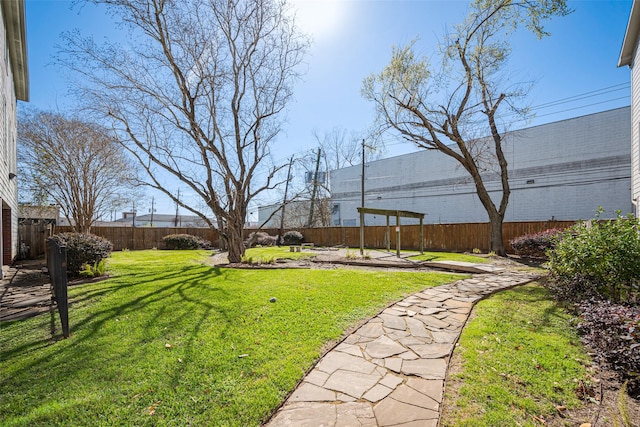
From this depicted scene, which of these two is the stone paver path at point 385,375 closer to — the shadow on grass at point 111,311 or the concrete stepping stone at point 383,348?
the concrete stepping stone at point 383,348

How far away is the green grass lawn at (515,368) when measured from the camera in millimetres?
2061

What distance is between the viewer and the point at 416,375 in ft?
8.45

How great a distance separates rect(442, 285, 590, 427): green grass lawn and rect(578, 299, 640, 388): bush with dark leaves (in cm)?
16

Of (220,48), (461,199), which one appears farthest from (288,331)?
(461,199)

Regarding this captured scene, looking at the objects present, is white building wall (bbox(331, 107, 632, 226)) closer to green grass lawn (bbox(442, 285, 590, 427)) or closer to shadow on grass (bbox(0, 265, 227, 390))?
green grass lawn (bbox(442, 285, 590, 427))

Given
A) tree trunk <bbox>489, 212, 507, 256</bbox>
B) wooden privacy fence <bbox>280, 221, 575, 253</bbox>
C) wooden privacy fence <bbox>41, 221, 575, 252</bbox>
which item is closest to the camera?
tree trunk <bbox>489, 212, 507, 256</bbox>

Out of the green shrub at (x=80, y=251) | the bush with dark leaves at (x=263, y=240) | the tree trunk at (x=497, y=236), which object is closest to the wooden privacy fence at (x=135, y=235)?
the bush with dark leaves at (x=263, y=240)

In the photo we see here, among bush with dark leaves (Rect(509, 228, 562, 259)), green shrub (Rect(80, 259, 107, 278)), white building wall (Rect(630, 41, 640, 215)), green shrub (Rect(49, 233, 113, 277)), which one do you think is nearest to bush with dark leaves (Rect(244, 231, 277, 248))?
green shrub (Rect(49, 233, 113, 277))

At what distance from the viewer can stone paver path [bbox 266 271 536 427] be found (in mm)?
2021

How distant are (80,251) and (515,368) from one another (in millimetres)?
8085

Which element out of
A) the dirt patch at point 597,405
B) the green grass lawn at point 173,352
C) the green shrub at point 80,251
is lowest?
the dirt patch at point 597,405

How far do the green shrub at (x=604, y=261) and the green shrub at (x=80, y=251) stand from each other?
9182 millimetres

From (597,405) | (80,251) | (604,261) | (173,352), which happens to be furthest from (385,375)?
(80,251)

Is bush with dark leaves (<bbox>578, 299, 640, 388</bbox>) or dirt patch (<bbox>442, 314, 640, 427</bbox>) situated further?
bush with dark leaves (<bbox>578, 299, 640, 388</bbox>)
